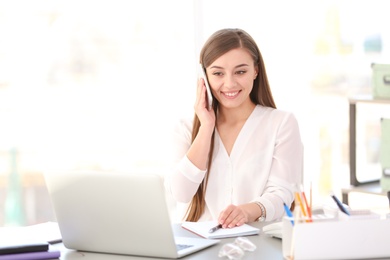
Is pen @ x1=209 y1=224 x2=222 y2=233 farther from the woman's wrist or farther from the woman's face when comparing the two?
the woman's face

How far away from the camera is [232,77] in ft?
9.41

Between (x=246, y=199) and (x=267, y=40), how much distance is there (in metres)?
1.73

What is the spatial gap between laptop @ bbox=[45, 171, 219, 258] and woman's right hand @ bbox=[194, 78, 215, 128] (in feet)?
2.59

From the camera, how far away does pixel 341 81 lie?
15.6 feet

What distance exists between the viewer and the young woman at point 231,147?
2844 mm

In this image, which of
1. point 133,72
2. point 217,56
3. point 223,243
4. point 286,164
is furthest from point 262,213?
point 133,72

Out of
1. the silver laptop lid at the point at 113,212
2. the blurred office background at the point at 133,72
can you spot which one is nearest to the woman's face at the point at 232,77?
the silver laptop lid at the point at 113,212

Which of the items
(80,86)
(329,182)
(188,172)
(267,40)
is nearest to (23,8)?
(80,86)

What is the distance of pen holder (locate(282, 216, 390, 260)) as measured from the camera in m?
1.88

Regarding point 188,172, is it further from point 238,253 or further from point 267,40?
point 267,40

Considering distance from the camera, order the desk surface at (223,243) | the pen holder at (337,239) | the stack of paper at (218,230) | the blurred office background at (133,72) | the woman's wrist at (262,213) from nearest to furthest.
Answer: the pen holder at (337,239)
the desk surface at (223,243)
the stack of paper at (218,230)
the woman's wrist at (262,213)
the blurred office background at (133,72)

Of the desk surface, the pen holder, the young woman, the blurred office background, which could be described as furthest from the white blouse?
the blurred office background

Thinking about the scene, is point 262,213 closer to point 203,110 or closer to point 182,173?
point 182,173

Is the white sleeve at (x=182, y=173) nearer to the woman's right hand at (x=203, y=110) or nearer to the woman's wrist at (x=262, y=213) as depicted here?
the woman's right hand at (x=203, y=110)
